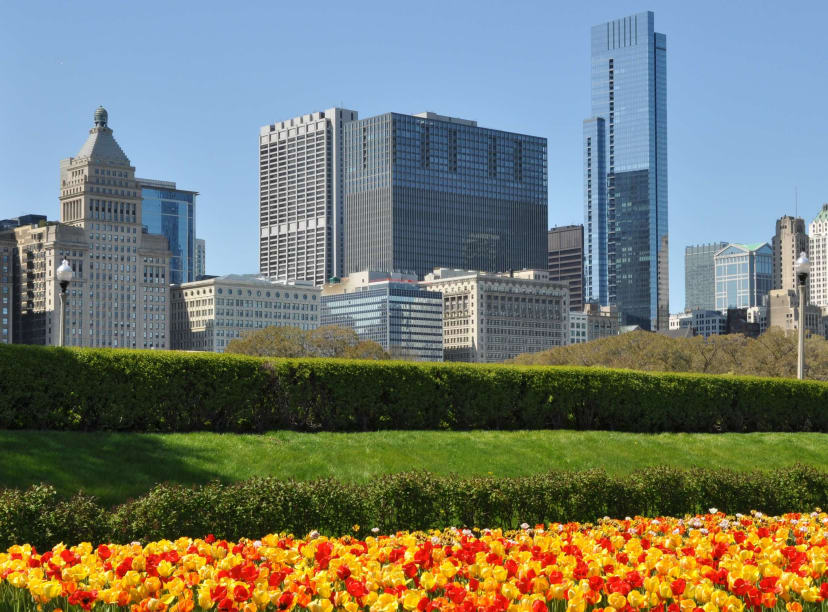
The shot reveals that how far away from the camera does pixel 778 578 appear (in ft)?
30.2

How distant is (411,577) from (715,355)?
102492mm

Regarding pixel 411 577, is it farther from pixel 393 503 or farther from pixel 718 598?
pixel 393 503

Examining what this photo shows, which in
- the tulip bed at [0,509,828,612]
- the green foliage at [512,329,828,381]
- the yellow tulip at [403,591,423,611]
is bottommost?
the green foliage at [512,329,828,381]

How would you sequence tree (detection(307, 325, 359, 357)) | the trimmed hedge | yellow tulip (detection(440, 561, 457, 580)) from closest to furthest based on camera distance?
yellow tulip (detection(440, 561, 457, 580)) → the trimmed hedge → tree (detection(307, 325, 359, 357))

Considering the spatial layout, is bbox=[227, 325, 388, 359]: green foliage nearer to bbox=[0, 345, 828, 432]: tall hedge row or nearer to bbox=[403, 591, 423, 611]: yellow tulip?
bbox=[0, 345, 828, 432]: tall hedge row

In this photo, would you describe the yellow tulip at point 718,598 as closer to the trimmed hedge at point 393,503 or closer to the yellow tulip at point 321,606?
the yellow tulip at point 321,606

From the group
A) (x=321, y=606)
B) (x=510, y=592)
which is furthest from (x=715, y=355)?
(x=321, y=606)

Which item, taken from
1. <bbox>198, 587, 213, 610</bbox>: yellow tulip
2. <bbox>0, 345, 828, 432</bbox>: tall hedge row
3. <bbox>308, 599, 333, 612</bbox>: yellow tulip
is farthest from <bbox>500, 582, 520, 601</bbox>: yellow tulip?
<bbox>0, 345, 828, 432</bbox>: tall hedge row

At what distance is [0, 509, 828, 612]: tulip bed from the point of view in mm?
8453

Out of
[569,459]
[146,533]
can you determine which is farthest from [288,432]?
[146,533]

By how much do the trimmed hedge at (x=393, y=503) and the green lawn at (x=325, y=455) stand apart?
244cm

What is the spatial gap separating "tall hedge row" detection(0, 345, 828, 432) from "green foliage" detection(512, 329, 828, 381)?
201ft

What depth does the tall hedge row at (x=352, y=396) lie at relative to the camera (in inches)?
985

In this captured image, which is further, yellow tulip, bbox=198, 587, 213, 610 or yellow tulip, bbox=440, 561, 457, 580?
yellow tulip, bbox=440, 561, 457, 580
